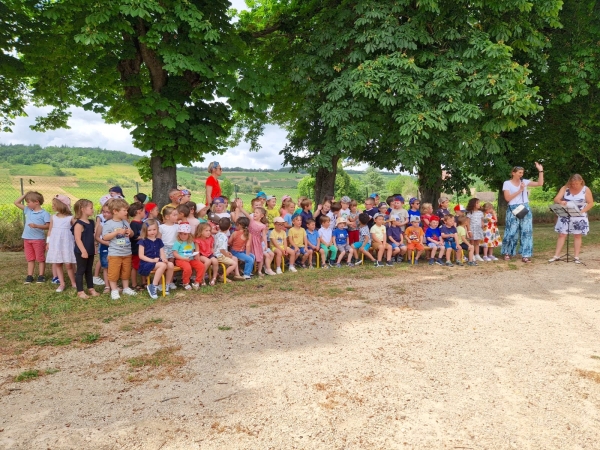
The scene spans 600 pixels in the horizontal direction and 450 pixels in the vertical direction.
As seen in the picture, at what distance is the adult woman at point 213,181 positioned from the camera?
860 cm

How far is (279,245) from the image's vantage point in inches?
333

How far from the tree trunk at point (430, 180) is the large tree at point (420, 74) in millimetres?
2613

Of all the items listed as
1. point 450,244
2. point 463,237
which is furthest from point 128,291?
point 463,237

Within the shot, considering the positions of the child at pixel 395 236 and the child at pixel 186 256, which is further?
the child at pixel 395 236

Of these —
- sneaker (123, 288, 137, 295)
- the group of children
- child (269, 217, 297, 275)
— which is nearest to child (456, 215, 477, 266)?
the group of children

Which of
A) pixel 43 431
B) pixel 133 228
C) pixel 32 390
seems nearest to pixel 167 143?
pixel 133 228

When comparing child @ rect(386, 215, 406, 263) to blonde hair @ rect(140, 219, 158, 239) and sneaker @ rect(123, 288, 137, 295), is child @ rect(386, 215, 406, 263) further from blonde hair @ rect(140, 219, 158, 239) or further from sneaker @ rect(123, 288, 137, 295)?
sneaker @ rect(123, 288, 137, 295)

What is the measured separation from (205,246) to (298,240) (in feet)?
7.20

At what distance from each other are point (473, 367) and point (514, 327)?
1452 mm

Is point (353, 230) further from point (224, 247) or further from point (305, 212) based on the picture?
point (224, 247)

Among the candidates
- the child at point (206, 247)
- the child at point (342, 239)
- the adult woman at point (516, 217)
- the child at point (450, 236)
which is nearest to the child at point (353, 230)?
the child at point (342, 239)

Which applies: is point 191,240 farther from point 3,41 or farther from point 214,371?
point 3,41

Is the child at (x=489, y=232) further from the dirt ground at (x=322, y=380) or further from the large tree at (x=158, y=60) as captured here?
the large tree at (x=158, y=60)

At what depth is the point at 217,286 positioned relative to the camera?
718 cm
